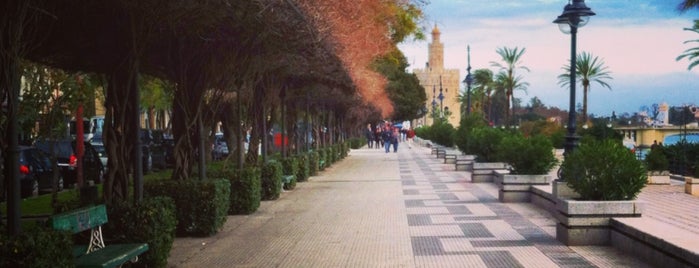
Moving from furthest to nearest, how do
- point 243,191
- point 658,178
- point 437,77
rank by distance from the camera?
1. point 437,77
2. point 658,178
3. point 243,191

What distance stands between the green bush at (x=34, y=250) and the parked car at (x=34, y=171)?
16.4 m

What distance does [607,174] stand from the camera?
38.8 ft

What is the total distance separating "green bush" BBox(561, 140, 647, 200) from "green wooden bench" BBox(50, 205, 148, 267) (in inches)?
239

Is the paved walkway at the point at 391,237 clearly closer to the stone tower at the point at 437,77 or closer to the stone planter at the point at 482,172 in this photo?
the stone planter at the point at 482,172

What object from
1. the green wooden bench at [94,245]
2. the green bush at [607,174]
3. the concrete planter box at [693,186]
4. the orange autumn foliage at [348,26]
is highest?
the orange autumn foliage at [348,26]

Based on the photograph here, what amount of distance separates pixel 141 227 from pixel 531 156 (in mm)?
10864

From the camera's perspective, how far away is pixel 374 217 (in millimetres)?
15953

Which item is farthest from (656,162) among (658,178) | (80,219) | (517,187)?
(80,219)

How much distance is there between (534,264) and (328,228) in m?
4.77

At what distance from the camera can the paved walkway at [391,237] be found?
34.6 feet

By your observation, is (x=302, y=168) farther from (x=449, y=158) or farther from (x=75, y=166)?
(x=449, y=158)

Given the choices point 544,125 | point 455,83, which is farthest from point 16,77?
point 455,83

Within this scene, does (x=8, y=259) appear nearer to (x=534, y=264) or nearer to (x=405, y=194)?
(x=534, y=264)

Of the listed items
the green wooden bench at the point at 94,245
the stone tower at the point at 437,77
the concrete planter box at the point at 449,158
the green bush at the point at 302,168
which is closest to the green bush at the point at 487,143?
the green bush at the point at 302,168
